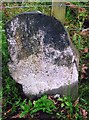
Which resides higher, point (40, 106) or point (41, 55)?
point (41, 55)

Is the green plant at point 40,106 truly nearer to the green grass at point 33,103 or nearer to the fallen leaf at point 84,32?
the green grass at point 33,103

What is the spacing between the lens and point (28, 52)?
3.15 meters

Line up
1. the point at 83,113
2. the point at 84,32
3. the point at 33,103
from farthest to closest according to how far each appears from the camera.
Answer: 1. the point at 84,32
2. the point at 33,103
3. the point at 83,113

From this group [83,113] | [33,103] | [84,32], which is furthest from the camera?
[84,32]

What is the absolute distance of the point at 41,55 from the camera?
3152 millimetres

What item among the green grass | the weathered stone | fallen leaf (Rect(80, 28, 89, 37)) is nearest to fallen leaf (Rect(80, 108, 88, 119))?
the green grass

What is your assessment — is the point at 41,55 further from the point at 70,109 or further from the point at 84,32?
the point at 84,32

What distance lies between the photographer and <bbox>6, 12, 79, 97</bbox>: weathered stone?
3.06 meters

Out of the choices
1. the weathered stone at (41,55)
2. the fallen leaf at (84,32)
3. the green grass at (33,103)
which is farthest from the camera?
the fallen leaf at (84,32)

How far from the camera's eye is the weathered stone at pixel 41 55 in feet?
10.0

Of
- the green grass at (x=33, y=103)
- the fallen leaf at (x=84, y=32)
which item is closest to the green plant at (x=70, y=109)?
the green grass at (x=33, y=103)

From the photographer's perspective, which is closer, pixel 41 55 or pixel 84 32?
pixel 41 55

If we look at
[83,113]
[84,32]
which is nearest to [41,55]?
[83,113]

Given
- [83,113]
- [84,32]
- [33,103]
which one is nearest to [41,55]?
[33,103]
